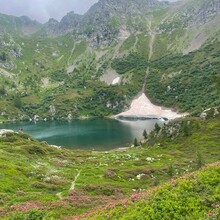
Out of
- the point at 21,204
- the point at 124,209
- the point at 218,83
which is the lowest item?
the point at 21,204

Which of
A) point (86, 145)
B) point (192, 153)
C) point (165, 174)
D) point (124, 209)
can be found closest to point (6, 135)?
point (165, 174)

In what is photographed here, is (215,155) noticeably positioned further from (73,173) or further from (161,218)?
(161,218)

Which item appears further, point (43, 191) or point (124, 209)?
point (43, 191)

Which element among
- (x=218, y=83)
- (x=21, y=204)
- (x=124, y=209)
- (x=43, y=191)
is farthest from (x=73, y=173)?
(x=218, y=83)

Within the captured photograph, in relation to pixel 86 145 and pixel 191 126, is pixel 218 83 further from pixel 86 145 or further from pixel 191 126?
pixel 86 145

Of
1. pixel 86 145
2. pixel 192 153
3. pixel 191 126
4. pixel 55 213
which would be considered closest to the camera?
pixel 55 213

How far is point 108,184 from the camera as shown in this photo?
5028cm

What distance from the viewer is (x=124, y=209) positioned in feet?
71.7

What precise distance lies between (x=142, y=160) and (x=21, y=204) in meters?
52.5

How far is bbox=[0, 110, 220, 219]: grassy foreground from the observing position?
20359mm

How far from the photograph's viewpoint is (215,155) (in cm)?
8875

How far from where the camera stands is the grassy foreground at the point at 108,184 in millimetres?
20359

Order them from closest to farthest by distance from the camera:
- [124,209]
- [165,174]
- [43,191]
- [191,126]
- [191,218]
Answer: [191,218]
[124,209]
[43,191]
[165,174]
[191,126]

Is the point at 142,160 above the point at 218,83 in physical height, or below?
below
